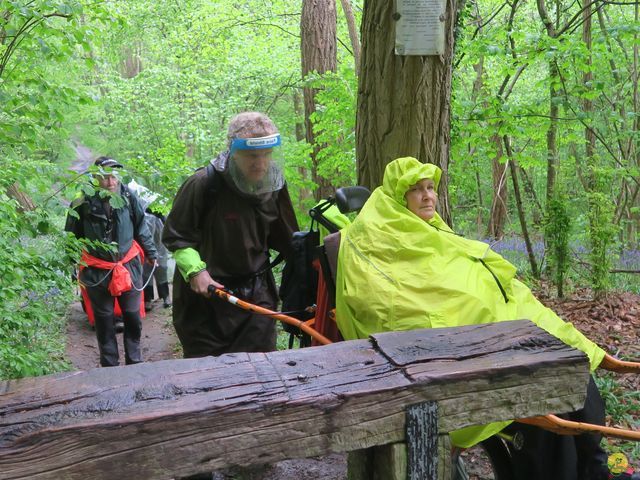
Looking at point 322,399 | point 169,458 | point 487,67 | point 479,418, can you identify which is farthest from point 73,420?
point 487,67

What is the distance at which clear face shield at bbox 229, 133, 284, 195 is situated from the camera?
11.0 feet

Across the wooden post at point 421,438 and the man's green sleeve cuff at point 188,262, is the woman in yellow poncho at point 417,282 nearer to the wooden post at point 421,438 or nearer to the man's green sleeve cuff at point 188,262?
the wooden post at point 421,438

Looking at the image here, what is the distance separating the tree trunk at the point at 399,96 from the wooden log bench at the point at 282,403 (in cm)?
194

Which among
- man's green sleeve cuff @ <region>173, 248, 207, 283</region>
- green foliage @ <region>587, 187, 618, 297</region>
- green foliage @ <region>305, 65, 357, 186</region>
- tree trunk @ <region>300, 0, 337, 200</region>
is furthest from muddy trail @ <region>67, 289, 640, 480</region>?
tree trunk @ <region>300, 0, 337, 200</region>

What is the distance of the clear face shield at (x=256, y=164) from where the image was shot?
334cm

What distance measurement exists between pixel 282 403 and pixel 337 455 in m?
2.97

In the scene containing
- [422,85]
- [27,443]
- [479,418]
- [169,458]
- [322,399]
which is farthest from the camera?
[422,85]

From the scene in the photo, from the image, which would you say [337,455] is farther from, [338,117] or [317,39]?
[317,39]

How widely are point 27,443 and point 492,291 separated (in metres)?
1.90

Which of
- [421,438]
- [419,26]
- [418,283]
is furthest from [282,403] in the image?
[419,26]

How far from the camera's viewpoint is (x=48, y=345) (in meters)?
6.64

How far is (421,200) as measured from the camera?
2979mm

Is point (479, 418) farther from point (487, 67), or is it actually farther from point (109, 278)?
point (487, 67)

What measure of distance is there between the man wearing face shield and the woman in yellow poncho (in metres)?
0.91
